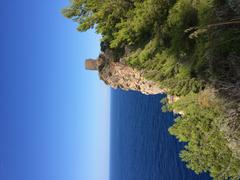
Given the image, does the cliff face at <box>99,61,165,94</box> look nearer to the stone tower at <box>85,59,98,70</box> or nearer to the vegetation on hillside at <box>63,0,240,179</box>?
the stone tower at <box>85,59,98,70</box>

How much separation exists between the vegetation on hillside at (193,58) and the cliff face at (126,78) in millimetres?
2346

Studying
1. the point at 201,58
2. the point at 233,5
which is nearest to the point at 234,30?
the point at 233,5

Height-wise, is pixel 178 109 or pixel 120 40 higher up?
pixel 120 40

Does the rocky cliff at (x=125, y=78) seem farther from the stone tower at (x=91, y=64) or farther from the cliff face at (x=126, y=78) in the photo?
the stone tower at (x=91, y=64)

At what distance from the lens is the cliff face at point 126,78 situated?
21312 mm

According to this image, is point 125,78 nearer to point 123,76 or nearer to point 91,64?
point 123,76

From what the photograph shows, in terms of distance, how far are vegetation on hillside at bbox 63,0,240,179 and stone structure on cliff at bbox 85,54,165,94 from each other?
2.36m

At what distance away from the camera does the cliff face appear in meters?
21.3

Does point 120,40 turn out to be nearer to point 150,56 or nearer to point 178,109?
point 150,56

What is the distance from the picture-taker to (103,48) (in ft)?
75.8

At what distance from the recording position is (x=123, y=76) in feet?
72.8

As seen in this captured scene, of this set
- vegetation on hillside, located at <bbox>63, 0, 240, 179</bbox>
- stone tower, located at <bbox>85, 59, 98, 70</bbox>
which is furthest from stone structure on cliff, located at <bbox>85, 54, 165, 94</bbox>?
vegetation on hillside, located at <bbox>63, 0, 240, 179</bbox>

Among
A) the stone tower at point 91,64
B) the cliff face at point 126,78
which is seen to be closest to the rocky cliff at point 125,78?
the cliff face at point 126,78

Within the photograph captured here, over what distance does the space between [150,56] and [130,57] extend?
49.2 inches
